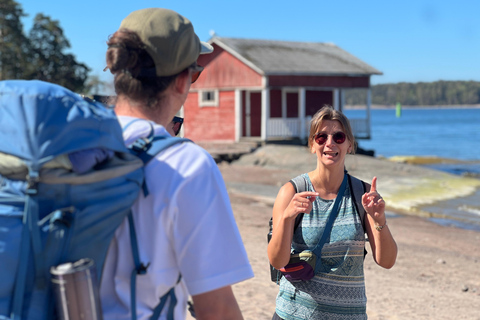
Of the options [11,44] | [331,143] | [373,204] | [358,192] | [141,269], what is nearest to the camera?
[141,269]

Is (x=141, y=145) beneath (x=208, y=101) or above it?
above

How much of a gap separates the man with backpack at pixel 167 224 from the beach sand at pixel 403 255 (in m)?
4.16

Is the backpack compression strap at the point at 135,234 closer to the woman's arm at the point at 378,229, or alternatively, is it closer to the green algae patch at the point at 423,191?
the woman's arm at the point at 378,229

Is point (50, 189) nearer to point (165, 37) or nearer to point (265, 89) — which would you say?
point (165, 37)

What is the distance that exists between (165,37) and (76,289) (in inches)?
29.1

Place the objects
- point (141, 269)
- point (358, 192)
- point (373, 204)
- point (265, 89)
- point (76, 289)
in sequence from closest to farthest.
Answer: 1. point (76, 289)
2. point (141, 269)
3. point (373, 204)
4. point (358, 192)
5. point (265, 89)

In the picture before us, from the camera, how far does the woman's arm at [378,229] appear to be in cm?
292

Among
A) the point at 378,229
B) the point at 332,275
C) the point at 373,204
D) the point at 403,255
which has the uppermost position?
the point at 373,204

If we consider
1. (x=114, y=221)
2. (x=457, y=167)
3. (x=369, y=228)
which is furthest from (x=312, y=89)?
(x=114, y=221)

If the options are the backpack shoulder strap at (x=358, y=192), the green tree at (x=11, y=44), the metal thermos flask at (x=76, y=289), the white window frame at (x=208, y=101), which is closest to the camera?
the metal thermos flask at (x=76, y=289)

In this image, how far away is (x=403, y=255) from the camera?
9852 millimetres

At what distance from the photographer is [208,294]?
5.34 feet

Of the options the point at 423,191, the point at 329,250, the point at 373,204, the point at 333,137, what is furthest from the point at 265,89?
the point at 373,204

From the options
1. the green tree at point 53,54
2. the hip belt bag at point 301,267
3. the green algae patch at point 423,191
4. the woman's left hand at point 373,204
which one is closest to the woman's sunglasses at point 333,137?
the woman's left hand at point 373,204
